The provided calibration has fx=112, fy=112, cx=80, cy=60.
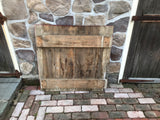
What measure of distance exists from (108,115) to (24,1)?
1.99m

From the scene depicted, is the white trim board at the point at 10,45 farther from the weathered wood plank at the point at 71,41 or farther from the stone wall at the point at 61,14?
the weathered wood plank at the point at 71,41

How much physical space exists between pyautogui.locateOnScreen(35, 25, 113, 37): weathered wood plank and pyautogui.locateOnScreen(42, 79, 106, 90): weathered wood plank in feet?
2.67

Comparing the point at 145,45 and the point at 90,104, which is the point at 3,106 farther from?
the point at 145,45

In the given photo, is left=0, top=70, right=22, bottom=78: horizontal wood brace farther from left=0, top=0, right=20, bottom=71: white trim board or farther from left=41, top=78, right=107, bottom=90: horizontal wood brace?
left=41, top=78, right=107, bottom=90: horizontal wood brace

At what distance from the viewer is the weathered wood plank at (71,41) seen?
1621 millimetres

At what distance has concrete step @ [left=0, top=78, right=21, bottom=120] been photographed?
61.6 inches

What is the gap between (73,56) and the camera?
5.90ft

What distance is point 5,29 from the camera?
1.70 m

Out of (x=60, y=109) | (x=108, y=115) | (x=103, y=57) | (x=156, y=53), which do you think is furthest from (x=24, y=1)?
(x=156, y=53)

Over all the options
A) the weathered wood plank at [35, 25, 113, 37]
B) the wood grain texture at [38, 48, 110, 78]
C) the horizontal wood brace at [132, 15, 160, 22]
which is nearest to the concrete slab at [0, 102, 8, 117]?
the wood grain texture at [38, 48, 110, 78]

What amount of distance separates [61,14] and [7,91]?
1.50 metres

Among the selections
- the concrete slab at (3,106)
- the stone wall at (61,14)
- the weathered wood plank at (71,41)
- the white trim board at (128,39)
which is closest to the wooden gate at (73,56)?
the weathered wood plank at (71,41)

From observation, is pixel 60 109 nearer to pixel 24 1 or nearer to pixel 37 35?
pixel 37 35

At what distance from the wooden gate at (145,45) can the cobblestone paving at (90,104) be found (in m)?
0.27
